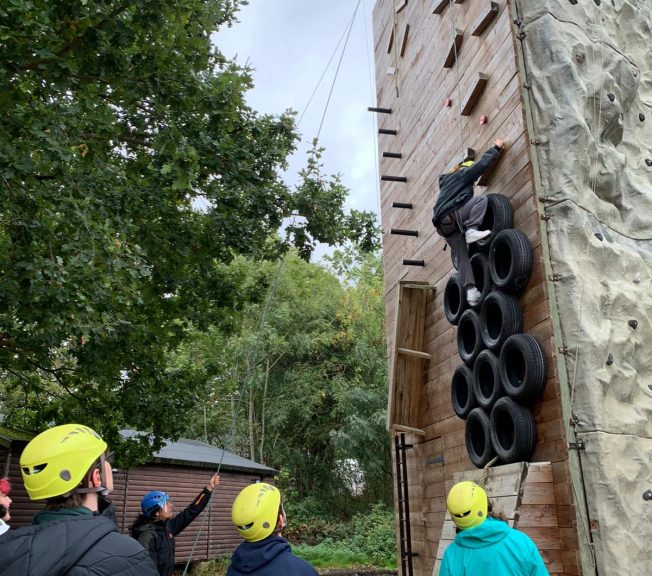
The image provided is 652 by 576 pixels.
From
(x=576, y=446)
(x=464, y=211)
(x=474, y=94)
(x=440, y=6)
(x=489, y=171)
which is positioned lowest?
(x=576, y=446)

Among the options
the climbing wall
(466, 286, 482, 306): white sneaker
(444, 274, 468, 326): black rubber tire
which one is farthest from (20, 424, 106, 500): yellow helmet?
(444, 274, 468, 326): black rubber tire

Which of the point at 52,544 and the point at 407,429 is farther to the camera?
the point at 407,429

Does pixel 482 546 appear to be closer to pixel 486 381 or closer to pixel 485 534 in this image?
pixel 485 534

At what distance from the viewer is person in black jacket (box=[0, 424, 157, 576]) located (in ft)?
5.29

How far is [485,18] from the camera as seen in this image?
18.6 feet

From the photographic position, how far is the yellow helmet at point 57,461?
1778 millimetres

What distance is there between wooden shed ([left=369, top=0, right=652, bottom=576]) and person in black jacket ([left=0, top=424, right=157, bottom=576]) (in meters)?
3.12

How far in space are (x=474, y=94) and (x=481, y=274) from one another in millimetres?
1671

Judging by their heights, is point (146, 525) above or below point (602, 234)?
below

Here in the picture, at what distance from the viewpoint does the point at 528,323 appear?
15.6 feet

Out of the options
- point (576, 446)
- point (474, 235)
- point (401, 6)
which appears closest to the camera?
point (576, 446)

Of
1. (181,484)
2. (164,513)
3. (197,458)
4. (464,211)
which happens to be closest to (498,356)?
(464,211)

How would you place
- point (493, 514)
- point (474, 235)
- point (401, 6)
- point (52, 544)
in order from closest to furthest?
point (52, 544)
point (493, 514)
point (474, 235)
point (401, 6)

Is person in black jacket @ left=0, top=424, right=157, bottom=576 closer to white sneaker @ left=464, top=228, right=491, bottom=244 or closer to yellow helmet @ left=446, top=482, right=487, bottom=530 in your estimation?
yellow helmet @ left=446, top=482, right=487, bottom=530
